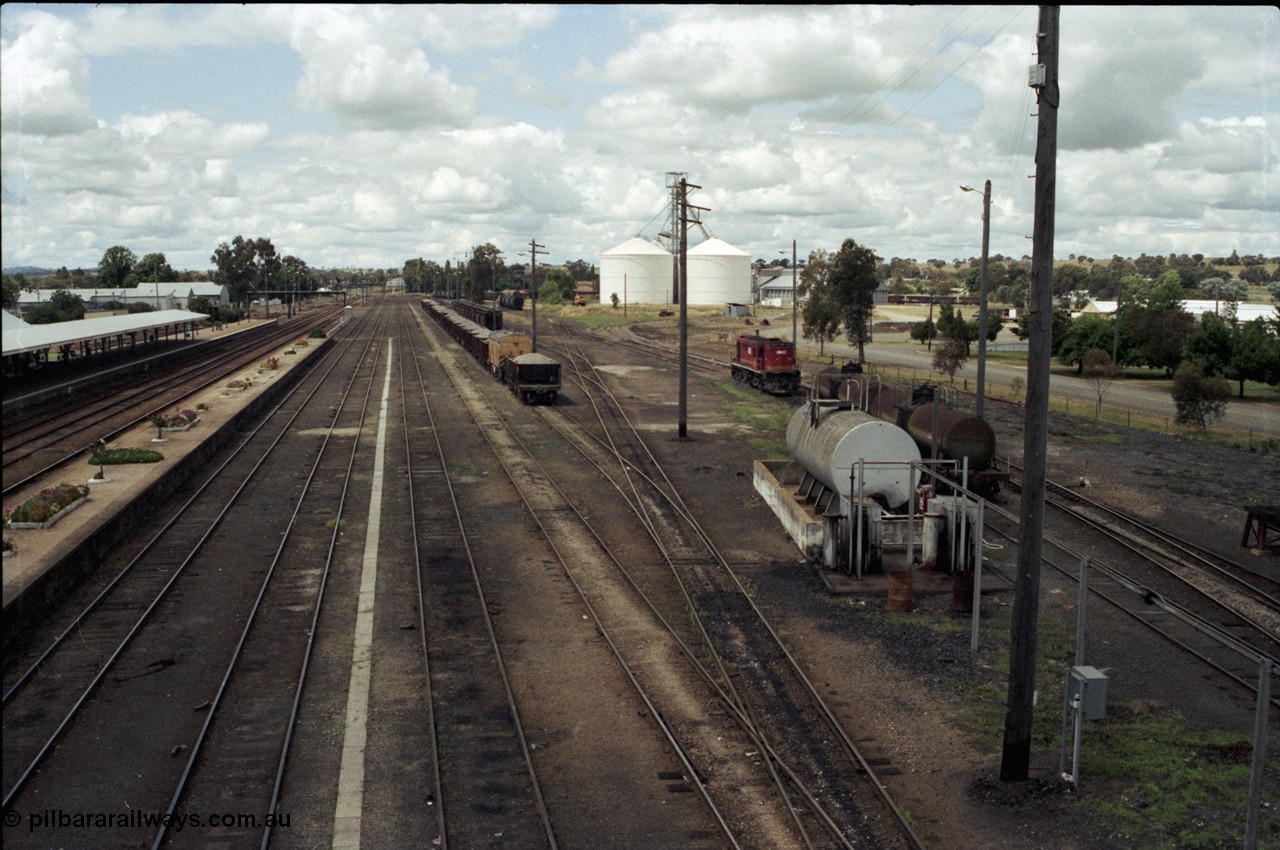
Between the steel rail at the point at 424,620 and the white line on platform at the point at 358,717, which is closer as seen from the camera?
the white line on platform at the point at 358,717

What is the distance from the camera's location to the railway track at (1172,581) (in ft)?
53.5

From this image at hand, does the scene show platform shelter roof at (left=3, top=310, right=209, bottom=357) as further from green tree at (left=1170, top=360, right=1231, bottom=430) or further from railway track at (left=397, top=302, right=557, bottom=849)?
green tree at (left=1170, top=360, right=1231, bottom=430)

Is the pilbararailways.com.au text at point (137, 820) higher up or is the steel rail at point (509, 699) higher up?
the steel rail at point (509, 699)

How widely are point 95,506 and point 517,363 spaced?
2502 centimetres

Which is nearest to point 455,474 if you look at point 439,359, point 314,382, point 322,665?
point 322,665

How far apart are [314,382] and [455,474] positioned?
102ft

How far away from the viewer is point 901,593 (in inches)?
711

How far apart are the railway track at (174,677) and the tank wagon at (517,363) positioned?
22206mm

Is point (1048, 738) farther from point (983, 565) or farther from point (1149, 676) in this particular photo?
point (983, 565)

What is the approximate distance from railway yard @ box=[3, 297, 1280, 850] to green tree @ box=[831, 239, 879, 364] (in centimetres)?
2931

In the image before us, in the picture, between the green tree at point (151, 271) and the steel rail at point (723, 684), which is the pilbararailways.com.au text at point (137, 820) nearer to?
the steel rail at point (723, 684)

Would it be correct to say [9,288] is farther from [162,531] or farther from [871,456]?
[871,456]

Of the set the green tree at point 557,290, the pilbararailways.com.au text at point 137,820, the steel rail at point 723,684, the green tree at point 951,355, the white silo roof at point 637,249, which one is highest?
the white silo roof at point 637,249

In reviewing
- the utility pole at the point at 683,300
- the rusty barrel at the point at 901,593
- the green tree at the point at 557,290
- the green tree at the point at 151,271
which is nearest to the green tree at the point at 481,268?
the green tree at the point at 557,290
